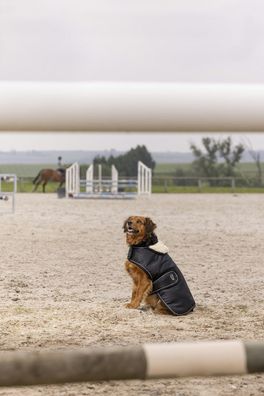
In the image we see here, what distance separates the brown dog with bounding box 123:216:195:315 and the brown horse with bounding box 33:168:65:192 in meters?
11.8

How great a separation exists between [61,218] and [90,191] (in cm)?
473

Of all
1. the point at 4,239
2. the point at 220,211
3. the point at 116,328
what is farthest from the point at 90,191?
the point at 116,328

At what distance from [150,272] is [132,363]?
7.02 feet

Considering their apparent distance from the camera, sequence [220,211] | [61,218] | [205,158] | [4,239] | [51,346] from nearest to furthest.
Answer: [51,346] → [4,239] → [61,218] → [220,211] → [205,158]

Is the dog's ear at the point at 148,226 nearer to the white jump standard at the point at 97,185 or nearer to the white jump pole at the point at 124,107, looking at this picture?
the white jump pole at the point at 124,107

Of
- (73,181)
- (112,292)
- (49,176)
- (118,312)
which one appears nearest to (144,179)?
(73,181)

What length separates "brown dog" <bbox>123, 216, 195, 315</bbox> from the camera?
2568 millimetres

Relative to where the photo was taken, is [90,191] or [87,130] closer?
[87,130]

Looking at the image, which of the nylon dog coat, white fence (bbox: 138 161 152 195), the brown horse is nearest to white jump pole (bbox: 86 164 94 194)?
white fence (bbox: 138 161 152 195)

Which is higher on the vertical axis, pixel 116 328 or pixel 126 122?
pixel 126 122

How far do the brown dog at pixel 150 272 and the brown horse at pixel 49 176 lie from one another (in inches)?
466

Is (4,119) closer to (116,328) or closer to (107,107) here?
(107,107)

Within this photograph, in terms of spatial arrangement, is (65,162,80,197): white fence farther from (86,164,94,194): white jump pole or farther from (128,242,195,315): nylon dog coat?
(128,242,195,315): nylon dog coat

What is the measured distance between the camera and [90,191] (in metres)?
12.3
